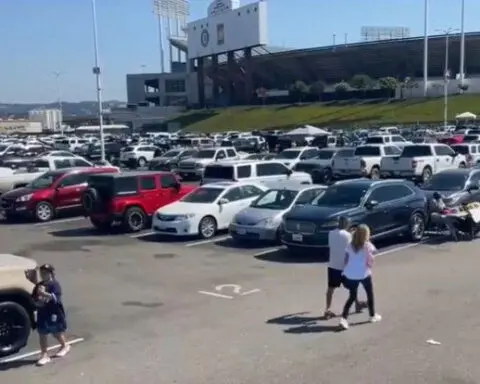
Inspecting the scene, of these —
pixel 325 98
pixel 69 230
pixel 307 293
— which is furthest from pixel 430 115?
pixel 307 293

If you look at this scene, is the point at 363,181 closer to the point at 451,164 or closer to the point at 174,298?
the point at 174,298

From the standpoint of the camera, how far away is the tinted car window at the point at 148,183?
70.5 ft

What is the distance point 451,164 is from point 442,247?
17.7 m

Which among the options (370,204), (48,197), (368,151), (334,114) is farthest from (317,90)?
(370,204)

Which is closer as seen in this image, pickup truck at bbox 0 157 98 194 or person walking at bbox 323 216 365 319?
person walking at bbox 323 216 365 319

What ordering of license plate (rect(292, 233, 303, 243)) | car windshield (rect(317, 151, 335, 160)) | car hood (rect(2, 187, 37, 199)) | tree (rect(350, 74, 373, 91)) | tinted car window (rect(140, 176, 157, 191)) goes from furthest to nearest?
tree (rect(350, 74, 373, 91)), car windshield (rect(317, 151, 335, 160)), car hood (rect(2, 187, 37, 199)), tinted car window (rect(140, 176, 157, 191)), license plate (rect(292, 233, 303, 243))

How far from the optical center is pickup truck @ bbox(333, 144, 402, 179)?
3362 cm

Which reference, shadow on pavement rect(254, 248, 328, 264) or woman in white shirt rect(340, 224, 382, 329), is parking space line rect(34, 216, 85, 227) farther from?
woman in white shirt rect(340, 224, 382, 329)

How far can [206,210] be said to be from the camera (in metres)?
19.4

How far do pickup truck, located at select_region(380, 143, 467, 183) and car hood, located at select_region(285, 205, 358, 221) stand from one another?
16.7 metres

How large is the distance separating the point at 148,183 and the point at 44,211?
4455 millimetres

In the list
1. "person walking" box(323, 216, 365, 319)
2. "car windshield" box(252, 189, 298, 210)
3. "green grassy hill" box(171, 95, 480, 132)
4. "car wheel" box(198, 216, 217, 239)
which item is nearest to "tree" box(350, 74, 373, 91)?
"green grassy hill" box(171, 95, 480, 132)

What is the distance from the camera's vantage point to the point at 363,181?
17.5 metres

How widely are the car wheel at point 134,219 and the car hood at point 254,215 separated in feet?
12.7
